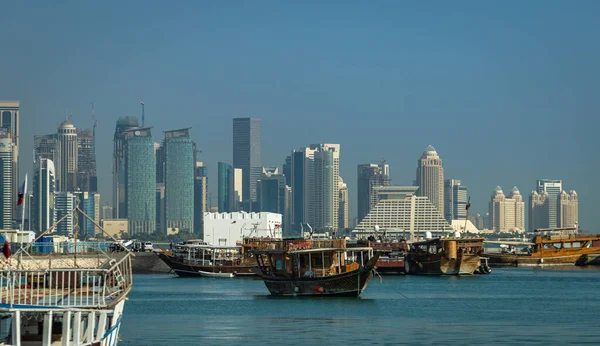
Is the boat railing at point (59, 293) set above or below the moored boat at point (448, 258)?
above

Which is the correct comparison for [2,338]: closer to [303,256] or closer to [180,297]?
[303,256]

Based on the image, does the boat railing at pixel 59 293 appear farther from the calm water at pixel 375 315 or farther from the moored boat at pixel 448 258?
the moored boat at pixel 448 258

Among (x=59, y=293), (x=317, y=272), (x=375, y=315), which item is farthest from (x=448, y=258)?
(x=59, y=293)

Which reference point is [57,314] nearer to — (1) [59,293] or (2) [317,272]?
(1) [59,293]


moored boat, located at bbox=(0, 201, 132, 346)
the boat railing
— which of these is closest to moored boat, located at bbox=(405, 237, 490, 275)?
the boat railing

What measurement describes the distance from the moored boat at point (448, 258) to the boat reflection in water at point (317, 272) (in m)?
35.1

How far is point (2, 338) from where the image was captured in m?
34.6

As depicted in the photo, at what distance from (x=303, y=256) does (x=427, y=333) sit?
21.9 m

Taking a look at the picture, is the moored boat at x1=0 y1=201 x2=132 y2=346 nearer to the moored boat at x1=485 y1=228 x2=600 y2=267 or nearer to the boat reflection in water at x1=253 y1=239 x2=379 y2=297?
the boat reflection in water at x1=253 y1=239 x2=379 y2=297

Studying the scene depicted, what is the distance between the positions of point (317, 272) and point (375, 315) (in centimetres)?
1250

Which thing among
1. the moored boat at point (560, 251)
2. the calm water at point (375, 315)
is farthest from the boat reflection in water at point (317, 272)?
the moored boat at point (560, 251)

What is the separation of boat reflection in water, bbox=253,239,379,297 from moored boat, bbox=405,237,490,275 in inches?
1381

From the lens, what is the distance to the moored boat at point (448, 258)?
111375mm

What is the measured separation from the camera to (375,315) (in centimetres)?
6228
